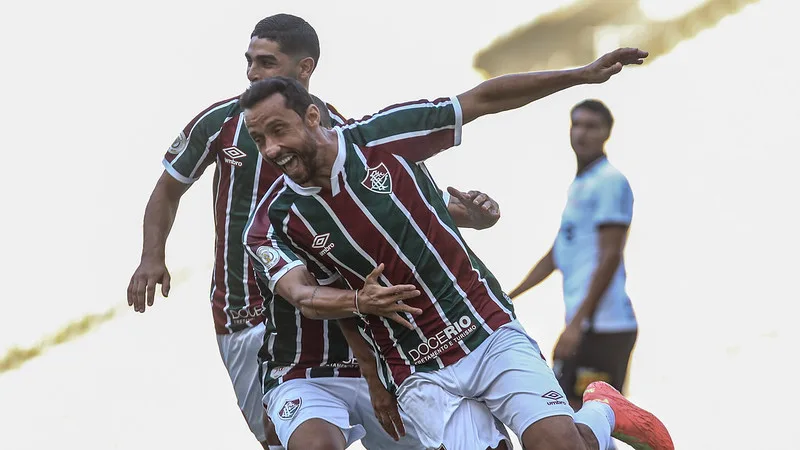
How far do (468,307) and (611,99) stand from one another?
8881 millimetres

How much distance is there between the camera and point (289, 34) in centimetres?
554

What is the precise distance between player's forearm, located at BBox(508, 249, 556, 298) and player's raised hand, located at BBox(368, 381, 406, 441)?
178 cm

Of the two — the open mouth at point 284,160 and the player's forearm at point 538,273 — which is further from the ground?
the open mouth at point 284,160

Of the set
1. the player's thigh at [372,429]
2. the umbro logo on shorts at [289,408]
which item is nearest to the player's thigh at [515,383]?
the player's thigh at [372,429]

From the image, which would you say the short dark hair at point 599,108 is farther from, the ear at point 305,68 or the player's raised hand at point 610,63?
the player's raised hand at point 610,63

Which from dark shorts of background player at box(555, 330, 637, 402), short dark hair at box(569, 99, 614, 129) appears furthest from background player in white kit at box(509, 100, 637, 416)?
short dark hair at box(569, 99, 614, 129)

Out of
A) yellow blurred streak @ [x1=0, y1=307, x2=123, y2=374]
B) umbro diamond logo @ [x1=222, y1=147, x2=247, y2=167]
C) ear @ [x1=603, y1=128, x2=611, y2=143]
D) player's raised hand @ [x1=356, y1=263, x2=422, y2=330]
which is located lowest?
yellow blurred streak @ [x1=0, y1=307, x2=123, y2=374]

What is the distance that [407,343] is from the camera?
4.66 metres

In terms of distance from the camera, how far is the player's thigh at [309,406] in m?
4.93

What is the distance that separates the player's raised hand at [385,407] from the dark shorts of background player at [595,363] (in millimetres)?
1432

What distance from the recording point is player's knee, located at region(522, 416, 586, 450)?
4.39m

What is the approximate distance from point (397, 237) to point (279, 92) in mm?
659

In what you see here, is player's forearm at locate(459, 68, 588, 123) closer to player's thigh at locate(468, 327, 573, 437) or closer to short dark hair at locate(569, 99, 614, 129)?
player's thigh at locate(468, 327, 573, 437)

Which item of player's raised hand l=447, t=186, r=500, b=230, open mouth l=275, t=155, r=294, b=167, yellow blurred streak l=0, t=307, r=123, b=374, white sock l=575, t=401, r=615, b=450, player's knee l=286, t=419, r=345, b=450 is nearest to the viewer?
open mouth l=275, t=155, r=294, b=167
